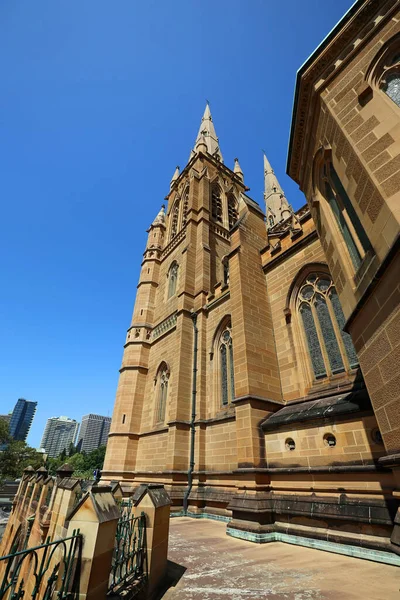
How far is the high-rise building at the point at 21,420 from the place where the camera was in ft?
593

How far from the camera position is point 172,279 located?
63.3ft

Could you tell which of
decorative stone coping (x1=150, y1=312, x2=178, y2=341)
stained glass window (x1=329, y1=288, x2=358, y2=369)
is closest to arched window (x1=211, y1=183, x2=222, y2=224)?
decorative stone coping (x1=150, y1=312, x2=178, y2=341)

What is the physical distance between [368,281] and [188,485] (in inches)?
391

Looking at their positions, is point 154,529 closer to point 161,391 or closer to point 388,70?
point 388,70

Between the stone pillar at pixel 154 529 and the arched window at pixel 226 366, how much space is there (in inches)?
263

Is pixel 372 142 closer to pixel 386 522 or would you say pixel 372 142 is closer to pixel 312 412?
pixel 312 412

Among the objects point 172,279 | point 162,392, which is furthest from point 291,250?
point 172,279

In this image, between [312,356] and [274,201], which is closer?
[312,356]

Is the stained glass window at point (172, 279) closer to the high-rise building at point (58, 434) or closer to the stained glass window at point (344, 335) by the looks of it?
the stained glass window at point (344, 335)

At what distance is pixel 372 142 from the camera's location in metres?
4.34

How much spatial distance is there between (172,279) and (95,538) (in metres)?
16.8

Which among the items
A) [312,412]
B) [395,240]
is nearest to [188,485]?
[312,412]

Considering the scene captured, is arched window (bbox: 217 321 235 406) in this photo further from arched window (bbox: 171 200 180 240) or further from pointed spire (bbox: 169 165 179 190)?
pointed spire (bbox: 169 165 179 190)

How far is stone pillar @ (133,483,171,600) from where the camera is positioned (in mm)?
3752
